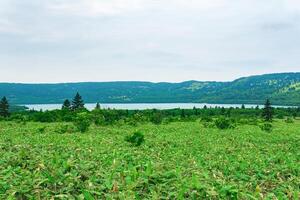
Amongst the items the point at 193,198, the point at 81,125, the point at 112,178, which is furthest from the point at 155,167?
the point at 81,125

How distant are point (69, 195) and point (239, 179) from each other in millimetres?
4519

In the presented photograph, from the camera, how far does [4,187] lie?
315 inches

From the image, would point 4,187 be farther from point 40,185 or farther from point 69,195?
point 69,195

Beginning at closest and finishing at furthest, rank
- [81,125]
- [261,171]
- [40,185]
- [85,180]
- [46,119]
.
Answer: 1. [40,185]
2. [85,180]
3. [261,171]
4. [81,125]
5. [46,119]

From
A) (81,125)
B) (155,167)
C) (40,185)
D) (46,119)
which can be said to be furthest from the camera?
(46,119)

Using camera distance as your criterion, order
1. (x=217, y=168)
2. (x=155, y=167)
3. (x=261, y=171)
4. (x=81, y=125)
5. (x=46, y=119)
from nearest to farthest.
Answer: (x=155, y=167), (x=261, y=171), (x=217, y=168), (x=81, y=125), (x=46, y=119)

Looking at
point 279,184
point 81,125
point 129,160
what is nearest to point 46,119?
point 81,125

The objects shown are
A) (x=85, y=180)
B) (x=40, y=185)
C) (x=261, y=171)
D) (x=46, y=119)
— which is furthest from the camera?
(x=46, y=119)

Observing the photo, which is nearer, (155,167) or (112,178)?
(112,178)

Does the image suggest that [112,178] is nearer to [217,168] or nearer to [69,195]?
[69,195]

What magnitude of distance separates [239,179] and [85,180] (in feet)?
12.8

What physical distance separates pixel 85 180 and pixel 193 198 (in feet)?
8.05

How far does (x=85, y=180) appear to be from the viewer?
876 cm

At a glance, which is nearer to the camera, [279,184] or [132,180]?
[132,180]
